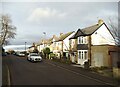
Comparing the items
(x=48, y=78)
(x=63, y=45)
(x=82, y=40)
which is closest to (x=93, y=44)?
(x=82, y=40)

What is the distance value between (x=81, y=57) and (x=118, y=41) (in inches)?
820

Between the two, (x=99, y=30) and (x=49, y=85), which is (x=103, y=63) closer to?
(x=99, y=30)

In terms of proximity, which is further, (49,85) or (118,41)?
(118,41)

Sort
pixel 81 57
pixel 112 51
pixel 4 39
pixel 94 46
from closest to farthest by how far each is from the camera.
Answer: pixel 112 51 → pixel 94 46 → pixel 81 57 → pixel 4 39

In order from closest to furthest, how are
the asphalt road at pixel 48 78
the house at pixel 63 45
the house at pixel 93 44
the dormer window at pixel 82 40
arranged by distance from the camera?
the asphalt road at pixel 48 78, the house at pixel 93 44, the dormer window at pixel 82 40, the house at pixel 63 45

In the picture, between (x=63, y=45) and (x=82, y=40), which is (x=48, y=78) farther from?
(x=63, y=45)

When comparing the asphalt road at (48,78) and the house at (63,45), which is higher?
the house at (63,45)

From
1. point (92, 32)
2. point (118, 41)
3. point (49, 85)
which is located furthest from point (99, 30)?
point (49, 85)

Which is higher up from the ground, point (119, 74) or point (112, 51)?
point (112, 51)

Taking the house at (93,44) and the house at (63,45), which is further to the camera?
the house at (63,45)

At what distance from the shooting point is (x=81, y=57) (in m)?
48.0

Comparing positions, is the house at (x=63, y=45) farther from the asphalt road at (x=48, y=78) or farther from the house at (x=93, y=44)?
the asphalt road at (x=48, y=78)

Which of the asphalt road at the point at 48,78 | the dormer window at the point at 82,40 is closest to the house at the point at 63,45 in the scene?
the dormer window at the point at 82,40

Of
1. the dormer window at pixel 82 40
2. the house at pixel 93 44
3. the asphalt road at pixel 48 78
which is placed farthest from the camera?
the dormer window at pixel 82 40
